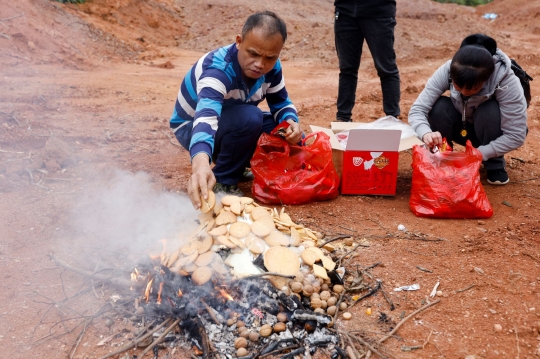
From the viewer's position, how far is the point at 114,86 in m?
6.77

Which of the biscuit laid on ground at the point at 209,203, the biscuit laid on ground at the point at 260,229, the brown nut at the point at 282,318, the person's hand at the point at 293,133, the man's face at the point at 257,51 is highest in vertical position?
the man's face at the point at 257,51

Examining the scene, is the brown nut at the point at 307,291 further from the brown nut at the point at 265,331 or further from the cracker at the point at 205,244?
the cracker at the point at 205,244

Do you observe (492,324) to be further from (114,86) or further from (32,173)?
(114,86)

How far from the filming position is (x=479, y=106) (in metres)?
3.28

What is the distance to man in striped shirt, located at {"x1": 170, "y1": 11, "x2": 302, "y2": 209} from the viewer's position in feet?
8.10

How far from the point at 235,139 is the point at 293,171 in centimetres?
47

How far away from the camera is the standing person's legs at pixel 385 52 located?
14.4ft

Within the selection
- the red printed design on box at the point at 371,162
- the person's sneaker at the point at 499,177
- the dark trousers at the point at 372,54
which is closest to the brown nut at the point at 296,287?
the red printed design on box at the point at 371,162

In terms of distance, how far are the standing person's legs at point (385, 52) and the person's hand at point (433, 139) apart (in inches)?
53.9

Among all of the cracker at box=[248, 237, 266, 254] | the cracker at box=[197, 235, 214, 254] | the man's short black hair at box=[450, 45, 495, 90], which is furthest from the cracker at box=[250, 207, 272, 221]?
the man's short black hair at box=[450, 45, 495, 90]

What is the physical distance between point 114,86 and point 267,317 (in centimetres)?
553

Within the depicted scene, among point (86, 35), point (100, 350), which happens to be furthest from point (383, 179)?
point (86, 35)

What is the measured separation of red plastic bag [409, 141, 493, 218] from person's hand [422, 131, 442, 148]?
92 mm

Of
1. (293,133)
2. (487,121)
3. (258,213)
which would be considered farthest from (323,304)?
(487,121)
